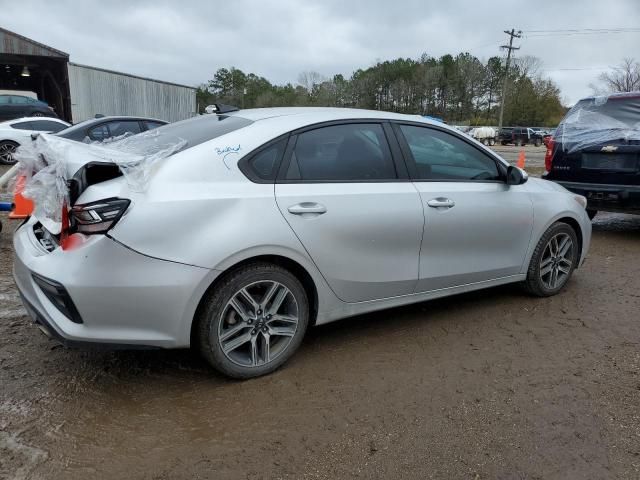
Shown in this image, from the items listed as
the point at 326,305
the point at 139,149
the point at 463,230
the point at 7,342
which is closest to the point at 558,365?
the point at 463,230

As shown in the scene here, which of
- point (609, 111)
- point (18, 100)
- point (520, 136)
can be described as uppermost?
point (18, 100)

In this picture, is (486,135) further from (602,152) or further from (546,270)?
(546,270)

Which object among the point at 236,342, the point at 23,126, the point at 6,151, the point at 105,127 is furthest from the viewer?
the point at 23,126

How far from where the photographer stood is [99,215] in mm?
2471

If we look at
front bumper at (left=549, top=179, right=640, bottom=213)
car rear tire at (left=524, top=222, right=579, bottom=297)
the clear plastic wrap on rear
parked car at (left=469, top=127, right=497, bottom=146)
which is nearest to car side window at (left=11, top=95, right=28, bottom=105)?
the clear plastic wrap on rear

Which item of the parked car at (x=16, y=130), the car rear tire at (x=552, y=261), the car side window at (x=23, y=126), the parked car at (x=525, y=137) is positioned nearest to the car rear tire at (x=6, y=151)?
the parked car at (x=16, y=130)

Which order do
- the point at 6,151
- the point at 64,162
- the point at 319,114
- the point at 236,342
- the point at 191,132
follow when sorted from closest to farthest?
the point at 64,162
the point at 236,342
the point at 191,132
the point at 319,114
the point at 6,151

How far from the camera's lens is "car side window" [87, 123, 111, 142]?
1035 cm

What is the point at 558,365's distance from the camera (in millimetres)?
3217

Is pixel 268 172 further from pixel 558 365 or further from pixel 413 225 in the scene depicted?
pixel 558 365

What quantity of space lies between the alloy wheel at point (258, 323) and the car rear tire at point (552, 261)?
229 centimetres

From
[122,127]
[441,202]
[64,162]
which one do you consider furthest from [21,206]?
[122,127]

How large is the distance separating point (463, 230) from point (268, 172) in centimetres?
151

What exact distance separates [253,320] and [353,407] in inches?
28.2
